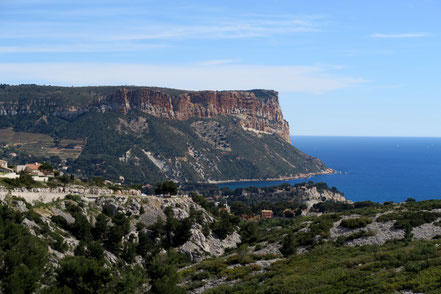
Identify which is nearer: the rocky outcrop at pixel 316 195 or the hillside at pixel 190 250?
the hillside at pixel 190 250

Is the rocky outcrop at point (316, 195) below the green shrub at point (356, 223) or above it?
below

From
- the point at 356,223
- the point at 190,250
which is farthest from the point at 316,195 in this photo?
the point at 356,223

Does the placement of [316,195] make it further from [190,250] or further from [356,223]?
[356,223]

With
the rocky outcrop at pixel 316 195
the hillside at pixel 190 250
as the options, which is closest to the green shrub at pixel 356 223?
the hillside at pixel 190 250

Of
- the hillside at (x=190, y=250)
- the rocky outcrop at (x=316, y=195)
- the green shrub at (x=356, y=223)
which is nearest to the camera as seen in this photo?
the hillside at (x=190, y=250)

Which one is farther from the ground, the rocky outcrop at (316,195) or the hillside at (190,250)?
the hillside at (190,250)

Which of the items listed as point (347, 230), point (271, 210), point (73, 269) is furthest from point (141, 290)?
point (271, 210)

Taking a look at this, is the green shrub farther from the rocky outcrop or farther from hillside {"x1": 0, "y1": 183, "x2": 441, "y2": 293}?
the rocky outcrop

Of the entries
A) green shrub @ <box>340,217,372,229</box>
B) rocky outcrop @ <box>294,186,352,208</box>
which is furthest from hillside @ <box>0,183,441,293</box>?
rocky outcrop @ <box>294,186,352,208</box>

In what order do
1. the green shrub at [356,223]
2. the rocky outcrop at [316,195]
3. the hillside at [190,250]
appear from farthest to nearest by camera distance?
1. the rocky outcrop at [316,195]
2. the green shrub at [356,223]
3. the hillside at [190,250]

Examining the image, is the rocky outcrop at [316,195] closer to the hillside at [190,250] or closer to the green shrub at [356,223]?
the hillside at [190,250]

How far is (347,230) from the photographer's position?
4294cm

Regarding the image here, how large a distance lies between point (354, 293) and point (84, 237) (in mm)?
28928

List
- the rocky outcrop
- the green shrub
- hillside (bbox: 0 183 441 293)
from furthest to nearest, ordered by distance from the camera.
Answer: the rocky outcrop
the green shrub
hillside (bbox: 0 183 441 293)
